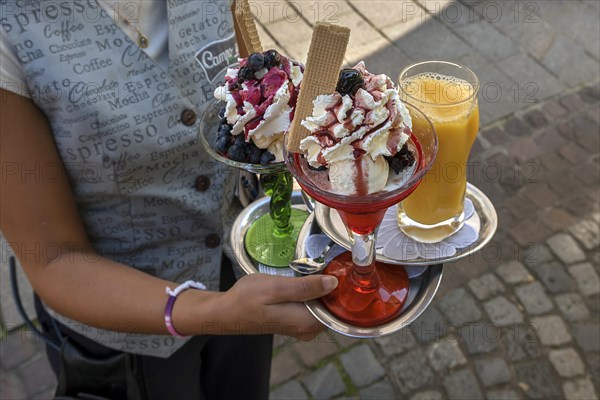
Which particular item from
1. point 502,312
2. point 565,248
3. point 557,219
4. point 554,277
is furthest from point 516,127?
point 502,312

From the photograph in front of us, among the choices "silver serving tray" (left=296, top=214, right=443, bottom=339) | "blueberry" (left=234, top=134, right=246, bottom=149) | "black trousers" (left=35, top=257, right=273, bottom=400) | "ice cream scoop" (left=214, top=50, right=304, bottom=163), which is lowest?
"black trousers" (left=35, top=257, right=273, bottom=400)

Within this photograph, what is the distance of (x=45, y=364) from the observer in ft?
9.30

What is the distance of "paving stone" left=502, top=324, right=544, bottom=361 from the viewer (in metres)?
2.67

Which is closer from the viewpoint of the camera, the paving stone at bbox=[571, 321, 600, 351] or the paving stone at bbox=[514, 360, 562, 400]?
the paving stone at bbox=[514, 360, 562, 400]

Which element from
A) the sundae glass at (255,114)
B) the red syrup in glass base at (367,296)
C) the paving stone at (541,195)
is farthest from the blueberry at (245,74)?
the paving stone at (541,195)

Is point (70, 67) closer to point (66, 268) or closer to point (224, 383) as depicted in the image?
point (66, 268)

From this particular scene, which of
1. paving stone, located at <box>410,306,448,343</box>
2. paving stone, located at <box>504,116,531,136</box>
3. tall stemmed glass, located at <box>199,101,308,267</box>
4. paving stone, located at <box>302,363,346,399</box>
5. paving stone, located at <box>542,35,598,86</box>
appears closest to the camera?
tall stemmed glass, located at <box>199,101,308,267</box>

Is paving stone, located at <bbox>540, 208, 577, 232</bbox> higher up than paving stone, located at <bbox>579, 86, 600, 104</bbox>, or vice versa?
paving stone, located at <bbox>579, 86, 600, 104</bbox>

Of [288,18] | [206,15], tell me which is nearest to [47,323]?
[206,15]

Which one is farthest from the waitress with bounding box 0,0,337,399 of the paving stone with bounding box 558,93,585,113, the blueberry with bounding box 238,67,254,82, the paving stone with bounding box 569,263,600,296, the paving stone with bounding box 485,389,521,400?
the paving stone with bounding box 558,93,585,113

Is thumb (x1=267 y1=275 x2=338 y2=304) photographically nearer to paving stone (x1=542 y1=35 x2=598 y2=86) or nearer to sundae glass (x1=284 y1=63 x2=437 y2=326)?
sundae glass (x1=284 y1=63 x2=437 y2=326)

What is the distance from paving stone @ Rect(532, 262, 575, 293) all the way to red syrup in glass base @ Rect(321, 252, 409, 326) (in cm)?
162

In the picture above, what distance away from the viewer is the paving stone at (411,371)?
263cm

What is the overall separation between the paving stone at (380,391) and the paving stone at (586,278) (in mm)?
1052
